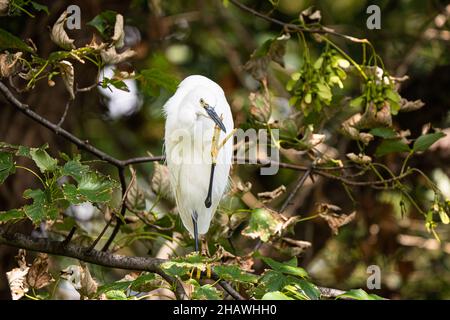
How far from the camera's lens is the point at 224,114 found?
1966 millimetres

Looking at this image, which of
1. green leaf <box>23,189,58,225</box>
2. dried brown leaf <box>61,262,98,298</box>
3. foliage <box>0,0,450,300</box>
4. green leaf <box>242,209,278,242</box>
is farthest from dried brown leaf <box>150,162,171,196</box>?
green leaf <box>23,189,58,225</box>

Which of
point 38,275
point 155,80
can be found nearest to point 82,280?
point 38,275

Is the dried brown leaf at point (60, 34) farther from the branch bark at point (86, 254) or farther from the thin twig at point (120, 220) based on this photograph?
the branch bark at point (86, 254)

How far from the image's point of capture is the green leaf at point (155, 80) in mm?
1830

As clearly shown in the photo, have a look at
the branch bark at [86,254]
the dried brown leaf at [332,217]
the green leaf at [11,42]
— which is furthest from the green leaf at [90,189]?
the dried brown leaf at [332,217]

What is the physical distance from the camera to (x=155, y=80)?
186 cm

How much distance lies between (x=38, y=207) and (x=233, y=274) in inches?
16.6

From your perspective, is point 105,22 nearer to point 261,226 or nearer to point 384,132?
point 261,226

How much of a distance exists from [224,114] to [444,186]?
1.74 m

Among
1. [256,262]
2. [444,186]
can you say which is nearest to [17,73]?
[256,262]

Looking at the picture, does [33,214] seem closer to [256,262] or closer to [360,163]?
[360,163]

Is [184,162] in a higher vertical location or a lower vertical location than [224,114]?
lower

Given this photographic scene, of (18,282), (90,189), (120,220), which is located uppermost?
(90,189)

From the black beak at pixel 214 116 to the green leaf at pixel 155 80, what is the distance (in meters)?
0.10
